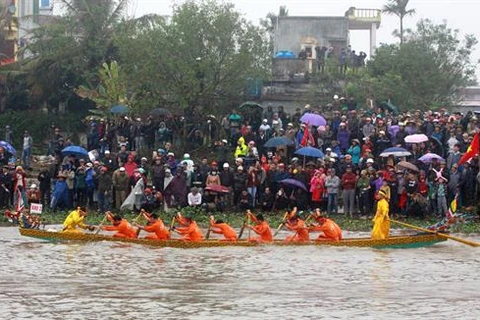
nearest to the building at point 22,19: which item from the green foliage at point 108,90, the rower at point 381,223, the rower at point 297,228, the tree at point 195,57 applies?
the green foliage at point 108,90

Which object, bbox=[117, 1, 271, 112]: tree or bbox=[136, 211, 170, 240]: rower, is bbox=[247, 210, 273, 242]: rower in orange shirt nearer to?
bbox=[136, 211, 170, 240]: rower

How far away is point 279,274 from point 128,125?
13.1 m

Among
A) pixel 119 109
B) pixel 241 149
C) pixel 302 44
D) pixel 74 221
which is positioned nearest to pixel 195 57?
pixel 119 109

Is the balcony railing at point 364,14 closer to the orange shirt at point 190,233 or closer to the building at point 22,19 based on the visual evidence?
the building at point 22,19

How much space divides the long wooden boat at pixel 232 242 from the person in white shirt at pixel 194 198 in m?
4.54

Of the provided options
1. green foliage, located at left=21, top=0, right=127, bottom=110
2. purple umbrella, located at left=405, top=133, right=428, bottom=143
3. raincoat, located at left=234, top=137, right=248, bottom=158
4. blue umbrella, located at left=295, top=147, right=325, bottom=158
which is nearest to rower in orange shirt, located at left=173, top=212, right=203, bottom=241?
blue umbrella, located at left=295, top=147, right=325, bottom=158

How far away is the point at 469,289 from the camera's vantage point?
2167cm

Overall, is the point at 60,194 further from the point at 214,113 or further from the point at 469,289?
the point at 469,289

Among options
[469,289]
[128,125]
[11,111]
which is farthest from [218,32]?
[469,289]

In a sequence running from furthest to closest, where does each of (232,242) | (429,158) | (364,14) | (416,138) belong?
(364,14) → (416,138) → (429,158) → (232,242)

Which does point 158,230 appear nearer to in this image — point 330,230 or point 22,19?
point 330,230

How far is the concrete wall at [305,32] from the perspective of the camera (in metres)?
59.6

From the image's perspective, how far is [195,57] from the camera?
129 feet

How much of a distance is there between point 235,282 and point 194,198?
949 cm
